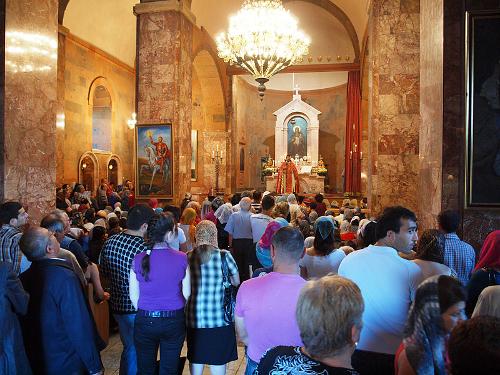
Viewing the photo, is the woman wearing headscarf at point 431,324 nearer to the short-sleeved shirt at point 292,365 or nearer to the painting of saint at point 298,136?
the short-sleeved shirt at point 292,365

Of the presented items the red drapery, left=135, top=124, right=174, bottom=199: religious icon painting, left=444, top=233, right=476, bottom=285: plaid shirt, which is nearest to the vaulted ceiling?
the red drapery

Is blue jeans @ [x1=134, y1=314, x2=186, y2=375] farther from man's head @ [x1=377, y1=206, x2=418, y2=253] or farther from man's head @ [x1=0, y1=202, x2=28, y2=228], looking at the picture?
man's head @ [x1=0, y1=202, x2=28, y2=228]

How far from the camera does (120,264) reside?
3.75 meters

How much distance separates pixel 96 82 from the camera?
60.8ft

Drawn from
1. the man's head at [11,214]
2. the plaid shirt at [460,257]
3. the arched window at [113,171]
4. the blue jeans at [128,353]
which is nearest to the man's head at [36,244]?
the blue jeans at [128,353]

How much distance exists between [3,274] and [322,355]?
183 cm

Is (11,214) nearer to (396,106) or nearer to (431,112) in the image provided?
(431,112)

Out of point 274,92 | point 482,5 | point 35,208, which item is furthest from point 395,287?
point 274,92

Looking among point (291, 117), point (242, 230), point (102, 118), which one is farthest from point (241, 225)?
point (291, 117)

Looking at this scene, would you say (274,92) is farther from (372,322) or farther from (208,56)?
(372,322)

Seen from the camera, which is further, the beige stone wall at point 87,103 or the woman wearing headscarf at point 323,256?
the beige stone wall at point 87,103

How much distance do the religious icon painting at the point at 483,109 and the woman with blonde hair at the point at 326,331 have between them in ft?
13.7

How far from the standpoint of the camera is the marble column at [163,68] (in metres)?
12.4

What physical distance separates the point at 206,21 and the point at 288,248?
1730cm
